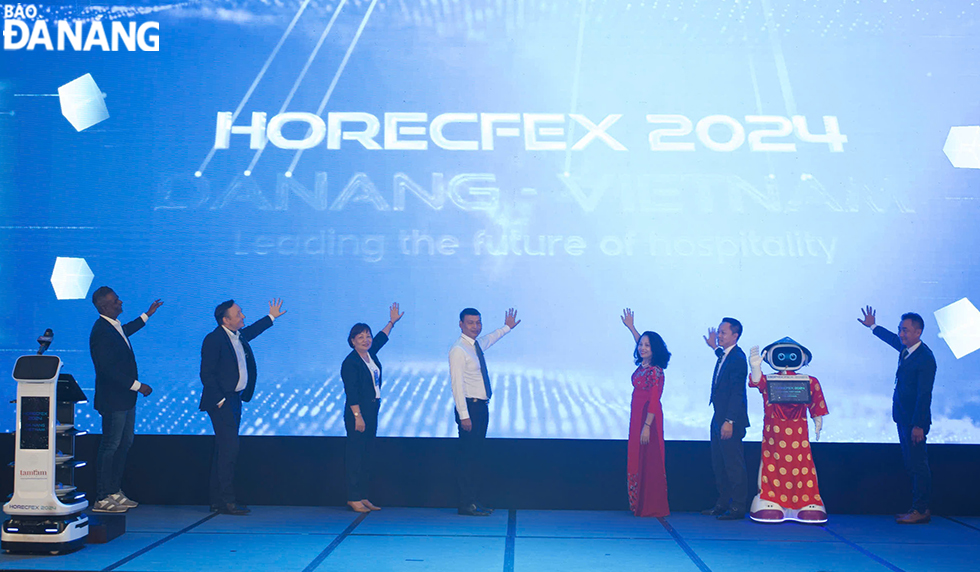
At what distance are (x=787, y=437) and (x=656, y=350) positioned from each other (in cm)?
95

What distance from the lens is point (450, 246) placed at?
20.0 feet

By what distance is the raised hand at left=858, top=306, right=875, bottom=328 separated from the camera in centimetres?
583

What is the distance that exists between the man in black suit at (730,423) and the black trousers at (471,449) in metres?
1.48

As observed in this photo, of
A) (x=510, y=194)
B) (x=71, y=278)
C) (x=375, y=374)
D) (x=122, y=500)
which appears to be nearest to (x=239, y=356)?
(x=375, y=374)

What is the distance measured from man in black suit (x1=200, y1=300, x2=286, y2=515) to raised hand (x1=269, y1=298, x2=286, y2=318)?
203 mm

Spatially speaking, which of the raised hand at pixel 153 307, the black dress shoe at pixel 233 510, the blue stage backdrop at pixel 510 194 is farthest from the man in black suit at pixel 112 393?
the black dress shoe at pixel 233 510

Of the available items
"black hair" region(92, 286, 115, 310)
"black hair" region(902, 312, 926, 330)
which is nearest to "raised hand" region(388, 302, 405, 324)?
"black hair" region(92, 286, 115, 310)

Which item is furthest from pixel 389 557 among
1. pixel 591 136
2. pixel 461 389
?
pixel 591 136

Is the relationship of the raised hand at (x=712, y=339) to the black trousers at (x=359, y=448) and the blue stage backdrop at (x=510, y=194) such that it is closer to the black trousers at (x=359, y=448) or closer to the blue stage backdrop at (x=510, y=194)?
the blue stage backdrop at (x=510, y=194)

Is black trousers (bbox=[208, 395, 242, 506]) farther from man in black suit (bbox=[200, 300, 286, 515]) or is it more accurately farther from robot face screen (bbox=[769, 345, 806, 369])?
robot face screen (bbox=[769, 345, 806, 369])

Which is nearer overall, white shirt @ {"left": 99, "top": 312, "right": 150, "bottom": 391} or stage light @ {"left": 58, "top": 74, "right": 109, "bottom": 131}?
white shirt @ {"left": 99, "top": 312, "right": 150, "bottom": 391}

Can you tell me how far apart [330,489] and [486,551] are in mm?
1774

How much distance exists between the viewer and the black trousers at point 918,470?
18.5 feet

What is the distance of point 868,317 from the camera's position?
230 inches
